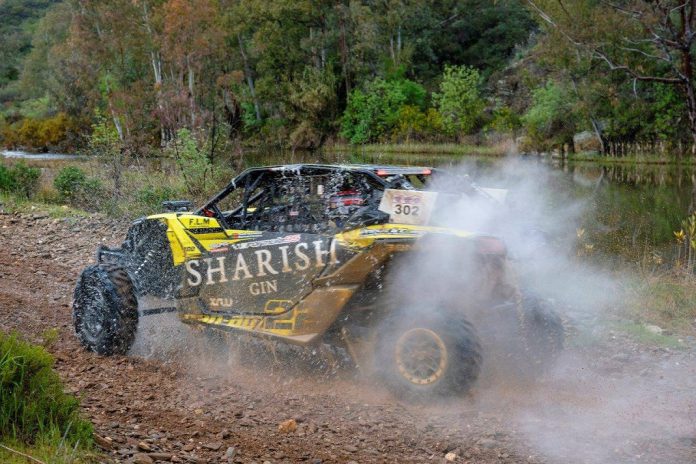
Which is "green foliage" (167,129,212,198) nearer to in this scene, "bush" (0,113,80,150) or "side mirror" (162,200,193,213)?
"side mirror" (162,200,193,213)

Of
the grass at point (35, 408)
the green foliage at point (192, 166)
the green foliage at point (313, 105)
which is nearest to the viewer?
the grass at point (35, 408)

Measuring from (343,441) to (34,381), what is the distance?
2128mm

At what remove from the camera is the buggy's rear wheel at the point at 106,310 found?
6.72 m

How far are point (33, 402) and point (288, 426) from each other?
1924mm

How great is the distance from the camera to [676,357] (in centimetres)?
698

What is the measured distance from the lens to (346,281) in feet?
18.9

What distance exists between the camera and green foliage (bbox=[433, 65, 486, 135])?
51625mm

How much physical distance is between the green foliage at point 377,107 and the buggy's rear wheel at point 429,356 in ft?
161

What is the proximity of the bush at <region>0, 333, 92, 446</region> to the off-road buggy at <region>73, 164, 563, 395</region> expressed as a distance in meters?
2.20

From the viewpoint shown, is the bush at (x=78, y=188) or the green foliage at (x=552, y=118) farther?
the green foliage at (x=552, y=118)

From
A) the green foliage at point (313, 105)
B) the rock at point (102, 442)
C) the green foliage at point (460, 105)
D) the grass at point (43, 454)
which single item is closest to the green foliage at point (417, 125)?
the green foliage at point (460, 105)

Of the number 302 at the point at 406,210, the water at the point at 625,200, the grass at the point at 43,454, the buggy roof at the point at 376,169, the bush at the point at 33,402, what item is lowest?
the water at the point at 625,200

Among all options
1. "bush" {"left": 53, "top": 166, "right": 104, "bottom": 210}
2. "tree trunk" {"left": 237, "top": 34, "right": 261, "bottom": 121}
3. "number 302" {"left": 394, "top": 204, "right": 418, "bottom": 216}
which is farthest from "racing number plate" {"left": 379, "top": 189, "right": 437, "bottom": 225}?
"tree trunk" {"left": 237, "top": 34, "right": 261, "bottom": 121}

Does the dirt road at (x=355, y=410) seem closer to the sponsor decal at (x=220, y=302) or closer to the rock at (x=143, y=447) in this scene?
the rock at (x=143, y=447)
